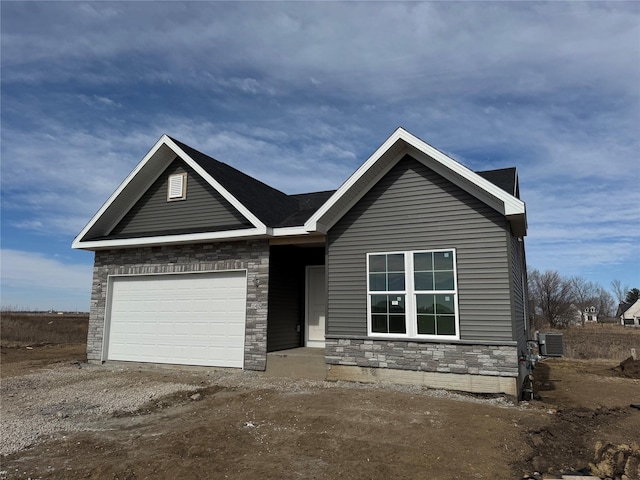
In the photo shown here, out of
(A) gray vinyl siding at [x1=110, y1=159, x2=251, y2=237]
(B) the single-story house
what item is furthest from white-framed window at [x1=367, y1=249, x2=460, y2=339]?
(A) gray vinyl siding at [x1=110, y1=159, x2=251, y2=237]

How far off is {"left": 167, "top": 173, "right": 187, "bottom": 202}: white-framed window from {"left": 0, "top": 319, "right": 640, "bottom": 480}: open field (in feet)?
16.5

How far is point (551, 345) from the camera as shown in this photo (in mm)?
11484

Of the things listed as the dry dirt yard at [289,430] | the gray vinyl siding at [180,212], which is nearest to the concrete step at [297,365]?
the dry dirt yard at [289,430]

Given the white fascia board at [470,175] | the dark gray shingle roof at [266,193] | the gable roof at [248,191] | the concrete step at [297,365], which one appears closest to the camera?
the white fascia board at [470,175]

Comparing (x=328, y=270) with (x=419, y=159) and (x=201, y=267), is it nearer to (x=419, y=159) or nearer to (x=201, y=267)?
(x=419, y=159)

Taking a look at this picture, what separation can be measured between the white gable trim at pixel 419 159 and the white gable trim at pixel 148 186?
1792mm

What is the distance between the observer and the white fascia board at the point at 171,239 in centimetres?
1045

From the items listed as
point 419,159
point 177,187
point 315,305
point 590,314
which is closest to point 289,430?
point 419,159

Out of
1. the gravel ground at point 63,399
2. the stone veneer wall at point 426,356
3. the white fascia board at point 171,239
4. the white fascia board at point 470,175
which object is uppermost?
the white fascia board at point 470,175

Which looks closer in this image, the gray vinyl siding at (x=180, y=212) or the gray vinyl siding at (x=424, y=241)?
the gray vinyl siding at (x=424, y=241)

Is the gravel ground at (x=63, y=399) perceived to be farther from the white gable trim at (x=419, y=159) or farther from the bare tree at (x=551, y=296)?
the bare tree at (x=551, y=296)

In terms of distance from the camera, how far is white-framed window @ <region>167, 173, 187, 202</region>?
12.2 meters

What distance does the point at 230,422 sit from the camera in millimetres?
6332

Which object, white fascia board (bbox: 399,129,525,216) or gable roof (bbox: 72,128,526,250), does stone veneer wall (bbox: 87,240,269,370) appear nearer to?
gable roof (bbox: 72,128,526,250)
